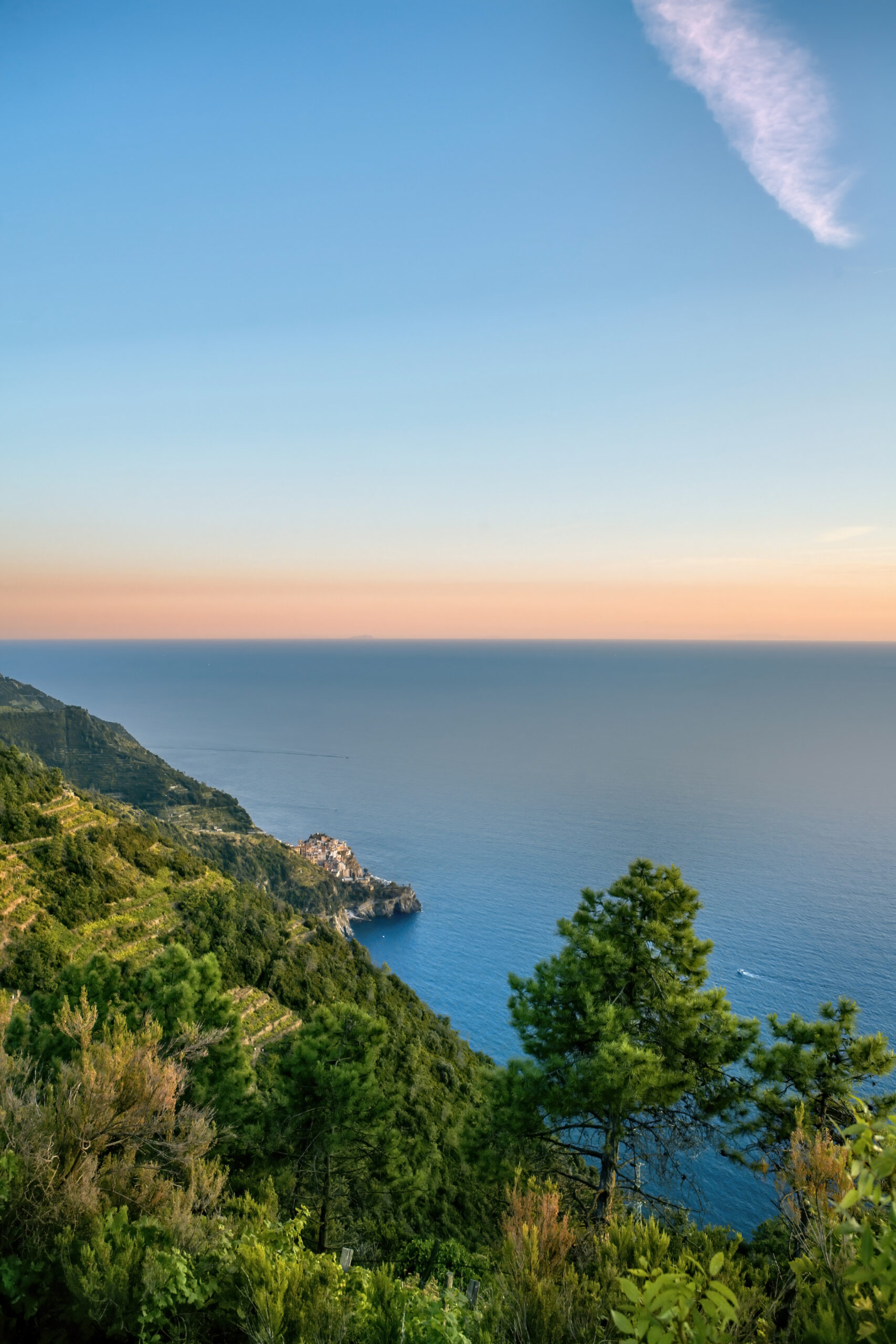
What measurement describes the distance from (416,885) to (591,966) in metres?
57.6

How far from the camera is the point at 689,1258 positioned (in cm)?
483

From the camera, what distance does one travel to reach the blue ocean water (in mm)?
45094

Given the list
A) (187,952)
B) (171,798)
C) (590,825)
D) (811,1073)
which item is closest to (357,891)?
(171,798)

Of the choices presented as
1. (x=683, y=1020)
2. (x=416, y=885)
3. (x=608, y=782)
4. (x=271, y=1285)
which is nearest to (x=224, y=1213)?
(x=271, y=1285)

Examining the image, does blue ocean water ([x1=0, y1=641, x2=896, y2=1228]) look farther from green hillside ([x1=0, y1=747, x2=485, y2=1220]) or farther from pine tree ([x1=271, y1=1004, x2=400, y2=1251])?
pine tree ([x1=271, y1=1004, x2=400, y2=1251])

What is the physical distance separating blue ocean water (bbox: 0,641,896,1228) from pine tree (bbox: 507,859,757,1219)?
73.6ft

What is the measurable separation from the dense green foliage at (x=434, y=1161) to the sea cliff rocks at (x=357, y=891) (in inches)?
1504

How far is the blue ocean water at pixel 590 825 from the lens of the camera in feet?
148

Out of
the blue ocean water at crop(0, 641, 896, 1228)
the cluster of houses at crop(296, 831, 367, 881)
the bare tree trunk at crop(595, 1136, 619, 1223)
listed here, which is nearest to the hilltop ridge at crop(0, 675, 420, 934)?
the cluster of houses at crop(296, 831, 367, 881)

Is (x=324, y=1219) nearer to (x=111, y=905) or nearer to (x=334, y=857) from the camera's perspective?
(x=111, y=905)

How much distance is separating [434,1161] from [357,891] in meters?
46.1

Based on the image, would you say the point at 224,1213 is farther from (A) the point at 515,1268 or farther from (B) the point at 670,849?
(B) the point at 670,849

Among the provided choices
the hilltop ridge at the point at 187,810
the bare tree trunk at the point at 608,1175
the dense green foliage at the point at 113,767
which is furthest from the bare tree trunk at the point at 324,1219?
the dense green foliage at the point at 113,767

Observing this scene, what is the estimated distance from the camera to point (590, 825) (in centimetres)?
7719
